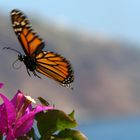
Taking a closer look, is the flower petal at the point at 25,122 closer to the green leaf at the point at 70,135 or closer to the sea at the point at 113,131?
the green leaf at the point at 70,135

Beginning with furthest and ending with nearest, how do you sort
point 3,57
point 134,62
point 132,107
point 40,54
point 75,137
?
1. point 134,62
2. point 132,107
3. point 3,57
4. point 40,54
5. point 75,137

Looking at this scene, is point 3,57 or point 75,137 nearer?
point 75,137

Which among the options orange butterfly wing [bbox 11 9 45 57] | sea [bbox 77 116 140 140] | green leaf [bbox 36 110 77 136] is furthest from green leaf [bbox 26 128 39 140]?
sea [bbox 77 116 140 140]

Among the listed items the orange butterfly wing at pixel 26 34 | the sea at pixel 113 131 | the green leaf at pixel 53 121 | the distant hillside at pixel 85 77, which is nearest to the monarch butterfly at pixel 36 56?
the orange butterfly wing at pixel 26 34

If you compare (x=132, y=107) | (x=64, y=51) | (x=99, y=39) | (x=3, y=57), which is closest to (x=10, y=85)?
(x=3, y=57)

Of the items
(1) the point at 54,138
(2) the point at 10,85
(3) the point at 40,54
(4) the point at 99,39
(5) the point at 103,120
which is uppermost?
(4) the point at 99,39

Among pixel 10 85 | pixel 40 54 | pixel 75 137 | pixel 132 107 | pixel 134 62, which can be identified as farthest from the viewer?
pixel 134 62

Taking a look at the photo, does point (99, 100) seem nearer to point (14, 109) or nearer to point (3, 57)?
point (3, 57)

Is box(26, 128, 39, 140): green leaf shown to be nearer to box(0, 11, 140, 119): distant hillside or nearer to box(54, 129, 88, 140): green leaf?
box(54, 129, 88, 140): green leaf
